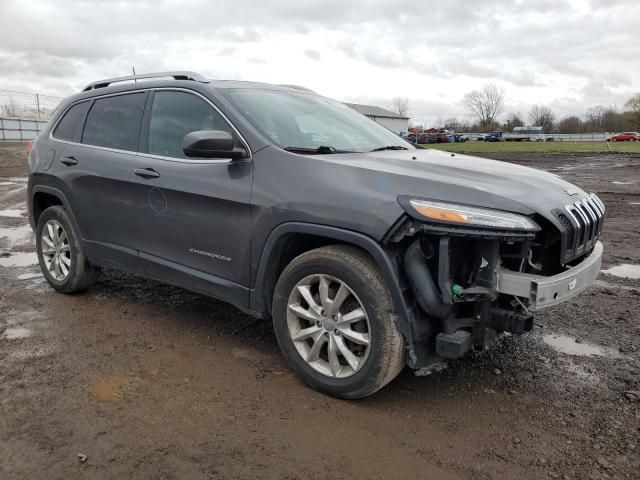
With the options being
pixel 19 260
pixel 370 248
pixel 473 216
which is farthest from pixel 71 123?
pixel 473 216

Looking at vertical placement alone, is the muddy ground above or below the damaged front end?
below

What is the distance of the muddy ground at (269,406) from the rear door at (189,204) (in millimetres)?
594

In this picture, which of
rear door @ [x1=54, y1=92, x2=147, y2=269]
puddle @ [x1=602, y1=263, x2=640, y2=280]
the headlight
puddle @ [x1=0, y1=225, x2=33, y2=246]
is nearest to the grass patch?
puddle @ [x1=602, y1=263, x2=640, y2=280]

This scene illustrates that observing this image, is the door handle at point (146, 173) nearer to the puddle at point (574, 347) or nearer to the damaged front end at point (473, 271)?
the damaged front end at point (473, 271)

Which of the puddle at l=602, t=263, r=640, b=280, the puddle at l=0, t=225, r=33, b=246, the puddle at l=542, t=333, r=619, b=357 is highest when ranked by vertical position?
the puddle at l=0, t=225, r=33, b=246

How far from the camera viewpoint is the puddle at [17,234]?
7.64 m

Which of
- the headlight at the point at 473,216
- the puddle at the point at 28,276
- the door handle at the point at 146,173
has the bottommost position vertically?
the puddle at the point at 28,276

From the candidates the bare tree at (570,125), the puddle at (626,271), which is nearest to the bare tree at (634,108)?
the bare tree at (570,125)

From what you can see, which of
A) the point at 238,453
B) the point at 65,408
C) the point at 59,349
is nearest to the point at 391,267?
the point at 238,453

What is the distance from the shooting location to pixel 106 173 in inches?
175

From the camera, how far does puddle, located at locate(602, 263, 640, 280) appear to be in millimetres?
5867

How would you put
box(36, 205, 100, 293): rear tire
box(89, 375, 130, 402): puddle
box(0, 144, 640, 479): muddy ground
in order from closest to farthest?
1. box(0, 144, 640, 479): muddy ground
2. box(89, 375, 130, 402): puddle
3. box(36, 205, 100, 293): rear tire

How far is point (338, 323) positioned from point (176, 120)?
6.71 feet

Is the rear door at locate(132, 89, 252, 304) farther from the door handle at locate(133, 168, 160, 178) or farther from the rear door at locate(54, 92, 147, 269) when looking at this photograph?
the rear door at locate(54, 92, 147, 269)
